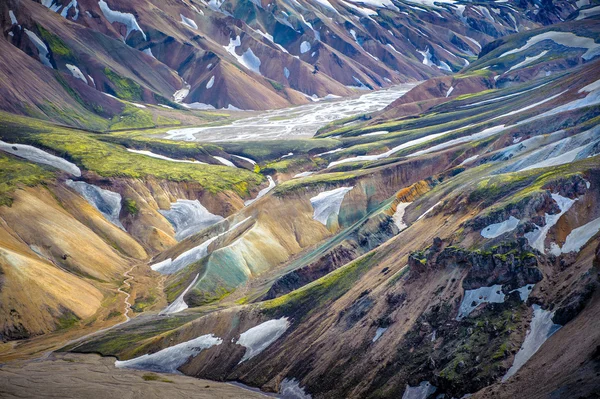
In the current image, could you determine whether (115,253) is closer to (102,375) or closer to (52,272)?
(52,272)

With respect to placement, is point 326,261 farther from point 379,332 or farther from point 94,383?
point 94,383

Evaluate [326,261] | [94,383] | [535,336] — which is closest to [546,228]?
[535,336]

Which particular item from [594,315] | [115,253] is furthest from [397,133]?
[594,315]

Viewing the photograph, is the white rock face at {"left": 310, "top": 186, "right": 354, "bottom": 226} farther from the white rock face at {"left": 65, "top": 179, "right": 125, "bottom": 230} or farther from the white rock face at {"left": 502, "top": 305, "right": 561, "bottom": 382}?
the white rock face at {"left": 502, "top": 305, "right": 561, "bottom": 382}

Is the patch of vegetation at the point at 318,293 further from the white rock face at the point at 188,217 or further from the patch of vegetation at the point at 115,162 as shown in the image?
the patch of vegetation at the point at 115,162

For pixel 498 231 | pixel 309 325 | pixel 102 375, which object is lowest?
pixel 102 375

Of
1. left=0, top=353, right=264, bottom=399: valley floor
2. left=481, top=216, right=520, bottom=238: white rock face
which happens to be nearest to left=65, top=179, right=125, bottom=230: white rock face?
left=0, top=353, right=264, bottom=399: valley floor
